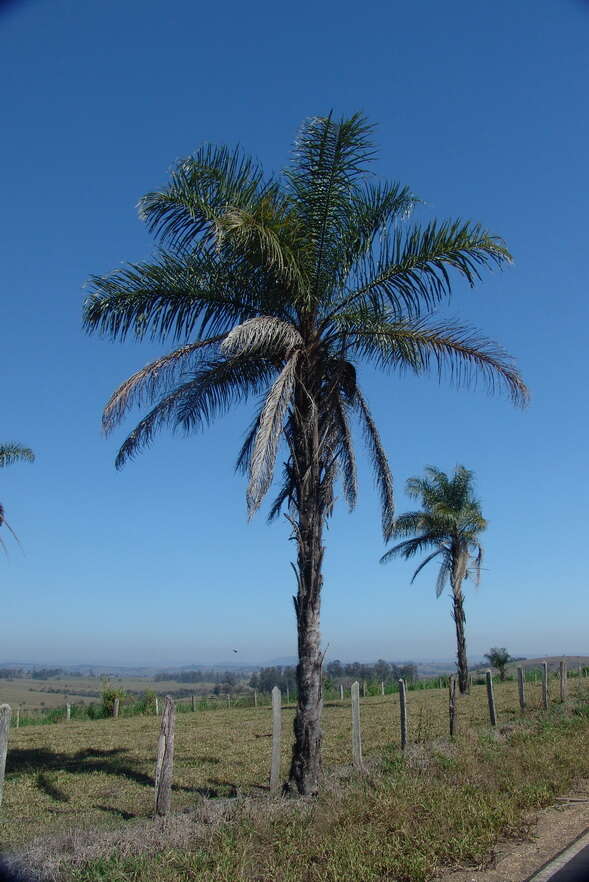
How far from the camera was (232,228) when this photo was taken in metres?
10.2

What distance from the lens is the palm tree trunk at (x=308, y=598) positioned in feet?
33.3

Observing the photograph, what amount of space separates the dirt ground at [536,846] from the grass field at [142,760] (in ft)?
12.9

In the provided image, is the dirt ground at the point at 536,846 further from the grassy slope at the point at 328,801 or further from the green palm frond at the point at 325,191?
the green palm frond at the point at 325,191

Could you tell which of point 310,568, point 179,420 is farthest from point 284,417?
point 179,420

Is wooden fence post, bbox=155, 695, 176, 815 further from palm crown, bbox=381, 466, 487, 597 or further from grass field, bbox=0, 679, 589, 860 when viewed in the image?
palm crown, bbox=381, 466, 487, 597

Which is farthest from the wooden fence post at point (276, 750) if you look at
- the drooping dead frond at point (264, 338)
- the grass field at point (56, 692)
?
the grass field at point (56, 692)

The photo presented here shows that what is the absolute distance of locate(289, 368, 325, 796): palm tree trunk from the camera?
1016 centimetres

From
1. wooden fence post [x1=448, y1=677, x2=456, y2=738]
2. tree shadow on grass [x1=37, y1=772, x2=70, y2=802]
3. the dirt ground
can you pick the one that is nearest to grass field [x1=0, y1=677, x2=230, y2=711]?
tree shadow on grass [x1=37, y1=772, x2=70, y2=802]

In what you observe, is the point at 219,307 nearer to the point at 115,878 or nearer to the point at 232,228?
the point at 232,228

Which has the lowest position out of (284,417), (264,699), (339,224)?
(264,699)

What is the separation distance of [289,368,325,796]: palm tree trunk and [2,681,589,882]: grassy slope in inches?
21.8

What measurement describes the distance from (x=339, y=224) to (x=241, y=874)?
8984 mm

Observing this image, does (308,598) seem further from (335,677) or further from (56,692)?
(56,692)

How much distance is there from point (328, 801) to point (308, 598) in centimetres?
281
